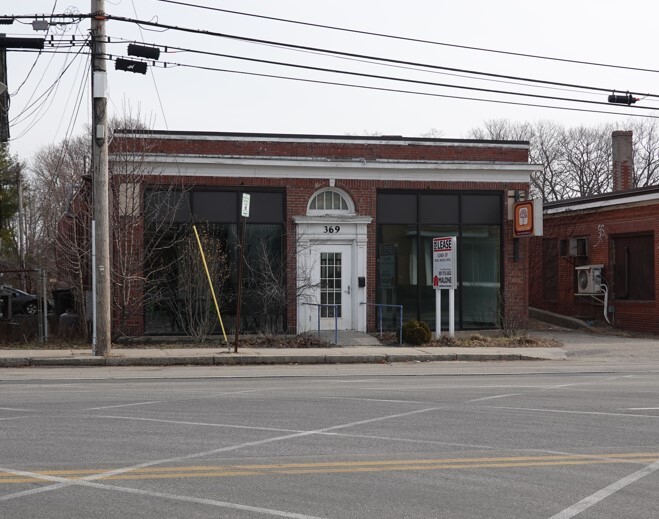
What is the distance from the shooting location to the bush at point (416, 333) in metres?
21.3

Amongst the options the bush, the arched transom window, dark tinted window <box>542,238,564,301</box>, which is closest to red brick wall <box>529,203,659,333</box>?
dark tinted window <box>542,238,564,301</box>

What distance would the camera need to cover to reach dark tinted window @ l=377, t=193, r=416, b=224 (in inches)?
924

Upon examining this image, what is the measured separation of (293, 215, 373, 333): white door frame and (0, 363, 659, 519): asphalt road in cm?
878

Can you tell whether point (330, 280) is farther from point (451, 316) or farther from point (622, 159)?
point (622, 159)

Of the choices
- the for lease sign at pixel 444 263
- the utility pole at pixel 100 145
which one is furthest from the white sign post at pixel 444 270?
the utility pole at pixel 100 145

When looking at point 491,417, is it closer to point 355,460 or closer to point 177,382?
point 355,460

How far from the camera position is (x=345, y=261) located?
23219 millimetres

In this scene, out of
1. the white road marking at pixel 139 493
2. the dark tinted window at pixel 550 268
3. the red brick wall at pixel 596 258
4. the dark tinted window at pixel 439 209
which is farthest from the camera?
the dark tinted window at pixel 550 268

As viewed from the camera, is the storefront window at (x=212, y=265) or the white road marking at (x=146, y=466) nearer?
the white road marking at (x=146, y=466)

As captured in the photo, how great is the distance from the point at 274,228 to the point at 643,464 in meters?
16.0

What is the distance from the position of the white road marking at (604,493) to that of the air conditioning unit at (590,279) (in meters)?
20.7

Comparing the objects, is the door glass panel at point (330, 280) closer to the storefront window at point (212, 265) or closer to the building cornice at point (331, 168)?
the storefront window at point (212, 265)

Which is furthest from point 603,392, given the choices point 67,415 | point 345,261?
point 345,261

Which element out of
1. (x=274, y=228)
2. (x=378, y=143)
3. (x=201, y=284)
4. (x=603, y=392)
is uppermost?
(x=378, y=143)
